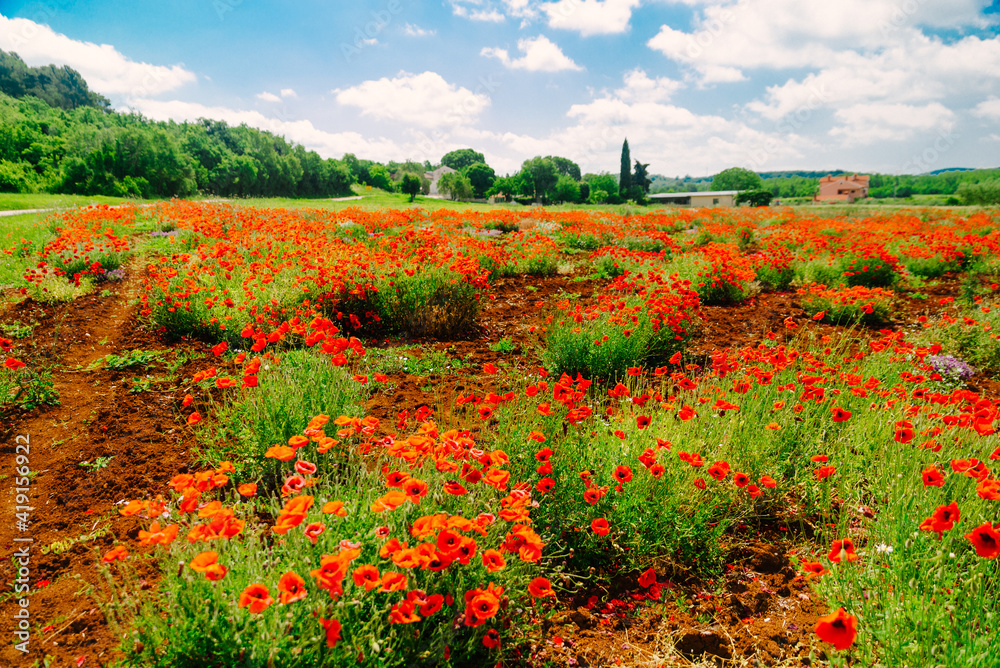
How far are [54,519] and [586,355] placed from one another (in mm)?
3986

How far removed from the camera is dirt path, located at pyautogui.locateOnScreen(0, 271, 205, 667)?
1.92 metres

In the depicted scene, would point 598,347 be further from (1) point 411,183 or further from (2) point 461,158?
(2) point 461,158

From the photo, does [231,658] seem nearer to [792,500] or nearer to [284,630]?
[284,630]

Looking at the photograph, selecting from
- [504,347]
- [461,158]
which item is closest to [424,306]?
[504,347]

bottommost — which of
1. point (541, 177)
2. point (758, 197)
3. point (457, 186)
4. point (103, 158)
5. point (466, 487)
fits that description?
point (466, 487)

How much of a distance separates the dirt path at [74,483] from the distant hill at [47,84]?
62704 mm

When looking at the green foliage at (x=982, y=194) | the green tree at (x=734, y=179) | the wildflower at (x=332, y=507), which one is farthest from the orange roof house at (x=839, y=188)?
the wildflower at (x=332, y=507)

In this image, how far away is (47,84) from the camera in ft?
168

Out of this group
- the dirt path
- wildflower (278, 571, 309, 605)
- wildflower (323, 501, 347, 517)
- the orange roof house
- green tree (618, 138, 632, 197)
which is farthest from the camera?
green tree (618, 138, 632, 197)

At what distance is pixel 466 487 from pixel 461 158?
122 m

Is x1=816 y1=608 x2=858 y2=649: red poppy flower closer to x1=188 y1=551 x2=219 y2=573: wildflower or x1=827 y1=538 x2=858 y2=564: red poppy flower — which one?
x1=827 y1=538 x2=858 y2=564: red poppy flower

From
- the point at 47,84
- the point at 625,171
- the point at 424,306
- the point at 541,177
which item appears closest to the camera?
the point at 424,306

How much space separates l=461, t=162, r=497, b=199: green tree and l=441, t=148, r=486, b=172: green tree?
3165 cm

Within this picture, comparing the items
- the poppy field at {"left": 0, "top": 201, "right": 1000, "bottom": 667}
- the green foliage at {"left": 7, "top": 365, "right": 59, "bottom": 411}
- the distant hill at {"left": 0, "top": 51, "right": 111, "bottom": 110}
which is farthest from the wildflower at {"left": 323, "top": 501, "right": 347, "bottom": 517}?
the distant hill at {"left": 0, "top": 51, "right": 111, "bottom": 110}
